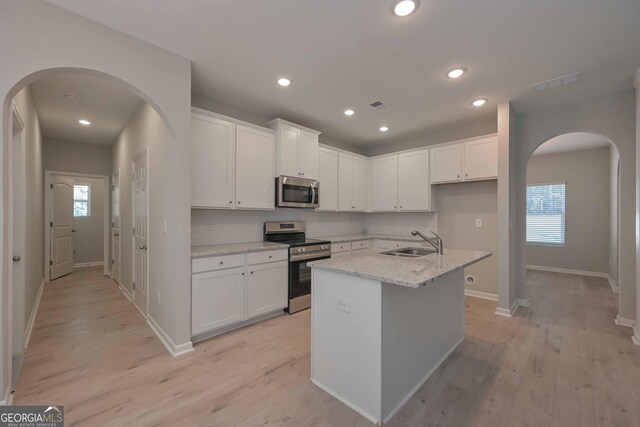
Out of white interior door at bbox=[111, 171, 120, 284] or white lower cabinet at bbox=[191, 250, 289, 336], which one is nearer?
white lower cabinet at bbox=[191, 250, 289, 336]

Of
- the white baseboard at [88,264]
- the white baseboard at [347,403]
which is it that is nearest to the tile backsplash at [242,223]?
the white baseboard at [347,403]

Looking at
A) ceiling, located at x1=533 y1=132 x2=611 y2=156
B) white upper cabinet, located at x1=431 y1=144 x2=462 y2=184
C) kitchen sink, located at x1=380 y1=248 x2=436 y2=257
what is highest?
ceiling, located at x1=533 y1=132 x2=611 y2=156

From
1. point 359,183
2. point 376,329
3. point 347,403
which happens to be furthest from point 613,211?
point 347,403

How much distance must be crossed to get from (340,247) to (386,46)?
2.77m

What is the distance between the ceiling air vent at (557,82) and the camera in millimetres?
2790

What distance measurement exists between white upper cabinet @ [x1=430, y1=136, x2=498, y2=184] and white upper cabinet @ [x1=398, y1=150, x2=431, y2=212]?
145 mm

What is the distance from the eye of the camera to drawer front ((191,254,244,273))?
8.80 feet

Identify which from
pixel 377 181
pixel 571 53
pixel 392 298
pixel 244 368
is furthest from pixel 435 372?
pixel 377 181

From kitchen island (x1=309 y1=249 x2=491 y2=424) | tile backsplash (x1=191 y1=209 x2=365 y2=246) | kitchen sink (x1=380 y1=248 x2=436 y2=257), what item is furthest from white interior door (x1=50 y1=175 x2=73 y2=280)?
kitchen sink (x1=380 y1=248 x2=436 y2=257)

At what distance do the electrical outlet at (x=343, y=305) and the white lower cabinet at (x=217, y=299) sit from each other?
1505 millimetres

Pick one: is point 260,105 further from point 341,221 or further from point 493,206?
point 493,206

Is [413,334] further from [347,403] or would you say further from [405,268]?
[347,403]

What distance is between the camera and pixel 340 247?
4262 mm

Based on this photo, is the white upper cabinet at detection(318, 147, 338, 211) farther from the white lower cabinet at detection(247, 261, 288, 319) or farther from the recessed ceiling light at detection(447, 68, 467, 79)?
the recessed ceiling light at detection(447, 68, 467, 79)
